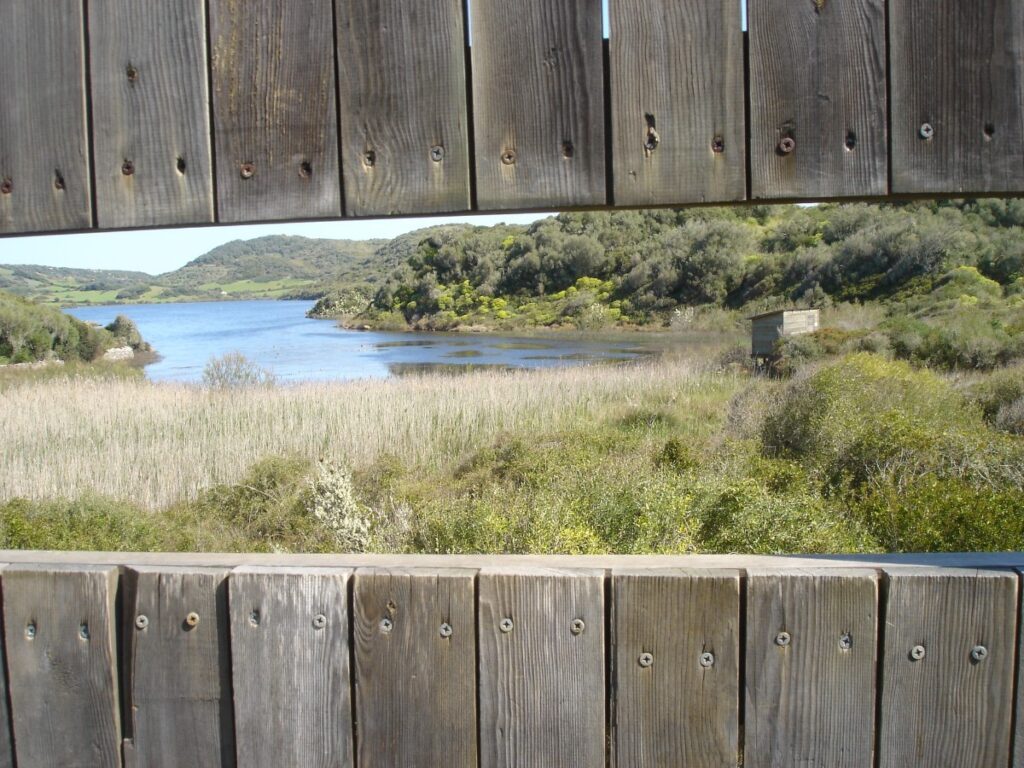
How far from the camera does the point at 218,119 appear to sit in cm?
137

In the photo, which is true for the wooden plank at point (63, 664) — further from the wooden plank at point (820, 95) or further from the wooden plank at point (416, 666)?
the wooden plank at point (820, 95)

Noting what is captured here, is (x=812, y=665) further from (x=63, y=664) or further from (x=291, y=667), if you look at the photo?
(x=63, y=664)

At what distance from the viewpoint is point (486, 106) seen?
1303 millimetres

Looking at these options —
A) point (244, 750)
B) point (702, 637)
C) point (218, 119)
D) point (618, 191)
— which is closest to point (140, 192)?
point (218, 119)

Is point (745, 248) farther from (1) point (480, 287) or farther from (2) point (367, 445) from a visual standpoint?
(2) point (367, 445)

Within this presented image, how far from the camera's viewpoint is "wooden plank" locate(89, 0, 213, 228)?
1.37 m

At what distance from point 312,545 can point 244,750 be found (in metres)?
5.90

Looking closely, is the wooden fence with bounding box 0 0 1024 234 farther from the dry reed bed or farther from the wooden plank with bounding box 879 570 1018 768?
the dry reed bed

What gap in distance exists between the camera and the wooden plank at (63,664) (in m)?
1.34

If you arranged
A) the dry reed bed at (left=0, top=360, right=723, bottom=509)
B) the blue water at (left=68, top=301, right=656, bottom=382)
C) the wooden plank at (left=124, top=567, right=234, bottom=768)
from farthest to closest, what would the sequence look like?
the blue water at (left=68, top=301, right=656, bottom=382) < the dry reed bed at (left=0, top=360, right=723, bottom=509) < the wooden plank at (left=124, top=567, right=234, bottom=768)

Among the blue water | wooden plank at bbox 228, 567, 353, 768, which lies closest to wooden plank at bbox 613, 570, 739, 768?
wooden plank at bbox 228, 567, 353, 768

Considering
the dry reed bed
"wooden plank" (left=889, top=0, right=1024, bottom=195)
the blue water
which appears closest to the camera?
"wooden plank" (left=889, top=0, right=1024, bottom=195)

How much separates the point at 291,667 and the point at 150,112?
Answer: 0.92m

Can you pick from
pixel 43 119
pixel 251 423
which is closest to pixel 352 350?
pixel 251 423
